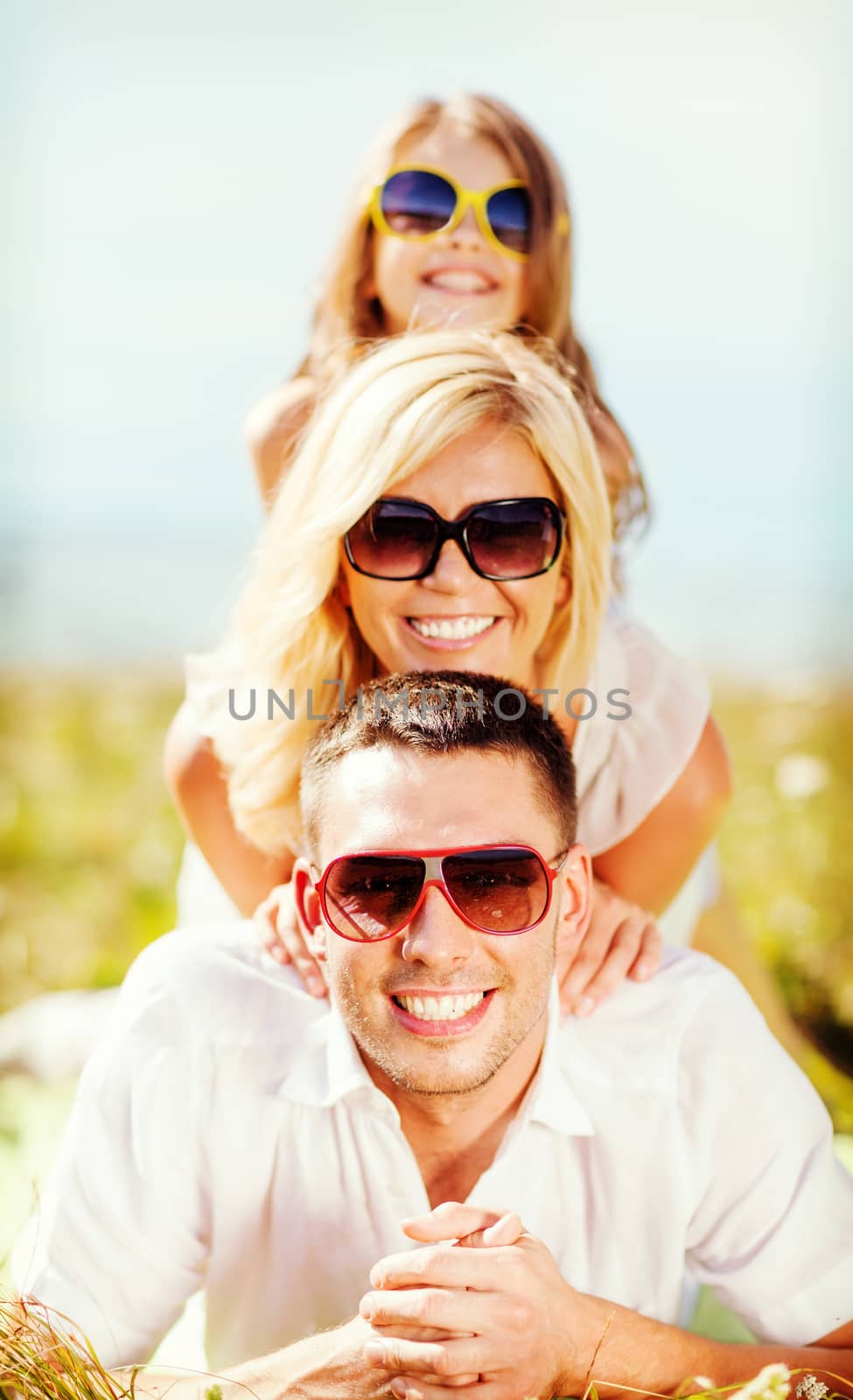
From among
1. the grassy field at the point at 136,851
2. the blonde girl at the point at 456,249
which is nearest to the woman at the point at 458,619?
the blonde girl at the point at 456,249

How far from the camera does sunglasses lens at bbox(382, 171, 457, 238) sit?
2.93m

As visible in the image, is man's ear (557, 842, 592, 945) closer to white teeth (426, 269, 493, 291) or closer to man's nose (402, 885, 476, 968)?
man's nose (402, 885, 476, 968)

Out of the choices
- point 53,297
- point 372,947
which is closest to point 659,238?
point 53,297

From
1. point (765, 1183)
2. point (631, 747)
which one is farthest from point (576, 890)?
point (631, 747)

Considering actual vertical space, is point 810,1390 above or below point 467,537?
below

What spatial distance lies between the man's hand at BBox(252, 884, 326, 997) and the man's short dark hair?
28 centimetres

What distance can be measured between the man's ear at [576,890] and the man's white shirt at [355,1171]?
0.49 feet

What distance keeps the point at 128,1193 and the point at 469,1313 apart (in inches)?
24.0

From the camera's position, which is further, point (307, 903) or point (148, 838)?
point (148, 838)

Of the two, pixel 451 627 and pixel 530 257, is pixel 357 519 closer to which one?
pixel 451 627

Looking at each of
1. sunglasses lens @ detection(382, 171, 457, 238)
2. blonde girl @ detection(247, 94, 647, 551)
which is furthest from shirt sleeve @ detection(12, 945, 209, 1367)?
sunglasses lens @ detection(382, 171, 457, 238)

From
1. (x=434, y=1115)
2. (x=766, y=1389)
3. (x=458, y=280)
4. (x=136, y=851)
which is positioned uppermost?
(x=458, y=280)

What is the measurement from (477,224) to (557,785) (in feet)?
5.10

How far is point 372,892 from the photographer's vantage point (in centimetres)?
183
